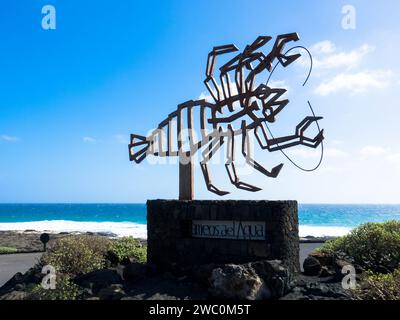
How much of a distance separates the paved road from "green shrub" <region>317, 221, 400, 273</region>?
7.89 metres

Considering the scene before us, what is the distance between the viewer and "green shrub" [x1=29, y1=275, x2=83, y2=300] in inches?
280

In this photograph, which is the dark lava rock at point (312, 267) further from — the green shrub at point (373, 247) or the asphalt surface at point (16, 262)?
the asphalt surface at point (16, 262)

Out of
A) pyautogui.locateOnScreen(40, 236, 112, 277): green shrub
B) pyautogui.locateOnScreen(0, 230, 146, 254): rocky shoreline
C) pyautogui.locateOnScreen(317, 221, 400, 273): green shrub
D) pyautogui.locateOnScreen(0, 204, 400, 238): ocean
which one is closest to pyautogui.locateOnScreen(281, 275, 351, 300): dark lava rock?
pyautogui.locateOnScreen(317, 221, 400, 273): green shrub

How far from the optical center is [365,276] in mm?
7641

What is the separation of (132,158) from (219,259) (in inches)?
132

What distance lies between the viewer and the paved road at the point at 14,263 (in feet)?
38.2

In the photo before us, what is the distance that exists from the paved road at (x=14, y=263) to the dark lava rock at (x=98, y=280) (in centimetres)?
322

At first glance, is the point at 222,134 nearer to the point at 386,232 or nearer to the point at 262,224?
the point at 262,224

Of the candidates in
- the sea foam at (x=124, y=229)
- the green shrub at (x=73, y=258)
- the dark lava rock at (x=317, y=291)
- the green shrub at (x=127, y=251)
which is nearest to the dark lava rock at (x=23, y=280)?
the green shrub at (x=73, y=258)

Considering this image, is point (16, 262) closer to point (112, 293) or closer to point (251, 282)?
point (112, 293)

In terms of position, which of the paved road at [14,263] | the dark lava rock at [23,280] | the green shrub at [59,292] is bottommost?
the paved road at [14,263]

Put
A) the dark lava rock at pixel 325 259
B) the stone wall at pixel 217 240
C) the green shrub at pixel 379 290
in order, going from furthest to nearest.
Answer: the dark lava rock at pixel 325 259 → the stone wall at pixel 217 240 → the green shrub at pixel 379 290
